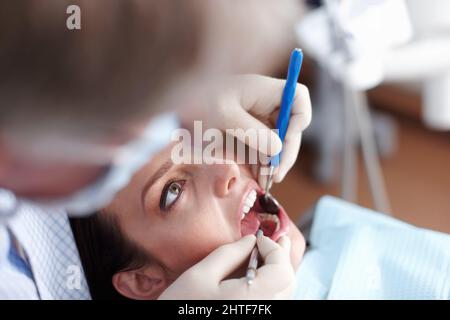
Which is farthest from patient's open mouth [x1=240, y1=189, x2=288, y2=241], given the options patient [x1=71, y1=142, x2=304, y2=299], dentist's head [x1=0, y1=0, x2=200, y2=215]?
dentist's head [x1=0, y1=0, x2=200, y2=215]

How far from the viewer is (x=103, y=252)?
57 cm

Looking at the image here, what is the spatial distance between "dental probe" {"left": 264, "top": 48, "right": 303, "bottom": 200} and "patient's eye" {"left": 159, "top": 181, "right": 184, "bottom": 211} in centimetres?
9

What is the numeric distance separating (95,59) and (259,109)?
17cm

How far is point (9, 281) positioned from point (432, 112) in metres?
0.55

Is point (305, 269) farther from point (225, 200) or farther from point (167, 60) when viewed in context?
point (167, 60)

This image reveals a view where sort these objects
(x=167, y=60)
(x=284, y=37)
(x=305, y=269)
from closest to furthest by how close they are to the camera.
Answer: (x=167, y=60), (x=284, y=37), (x=305, y=269)

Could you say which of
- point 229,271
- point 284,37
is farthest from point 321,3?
point 229,271

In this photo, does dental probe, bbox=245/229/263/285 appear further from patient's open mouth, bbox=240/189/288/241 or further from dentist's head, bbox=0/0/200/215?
dentist's head, bbox=0/0/200/215

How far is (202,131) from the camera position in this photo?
0.54 metres

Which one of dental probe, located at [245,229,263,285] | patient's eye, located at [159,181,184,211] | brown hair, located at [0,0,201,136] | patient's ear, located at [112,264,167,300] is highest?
brown hair, located at [0,0,201,136]

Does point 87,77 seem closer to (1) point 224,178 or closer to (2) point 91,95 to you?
(2) point 91,95

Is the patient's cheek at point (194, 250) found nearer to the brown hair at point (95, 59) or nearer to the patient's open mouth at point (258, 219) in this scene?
the patient's open mouth at point (258, 219)

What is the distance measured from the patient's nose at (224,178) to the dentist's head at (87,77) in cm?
9

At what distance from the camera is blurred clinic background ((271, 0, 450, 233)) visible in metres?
0.66
